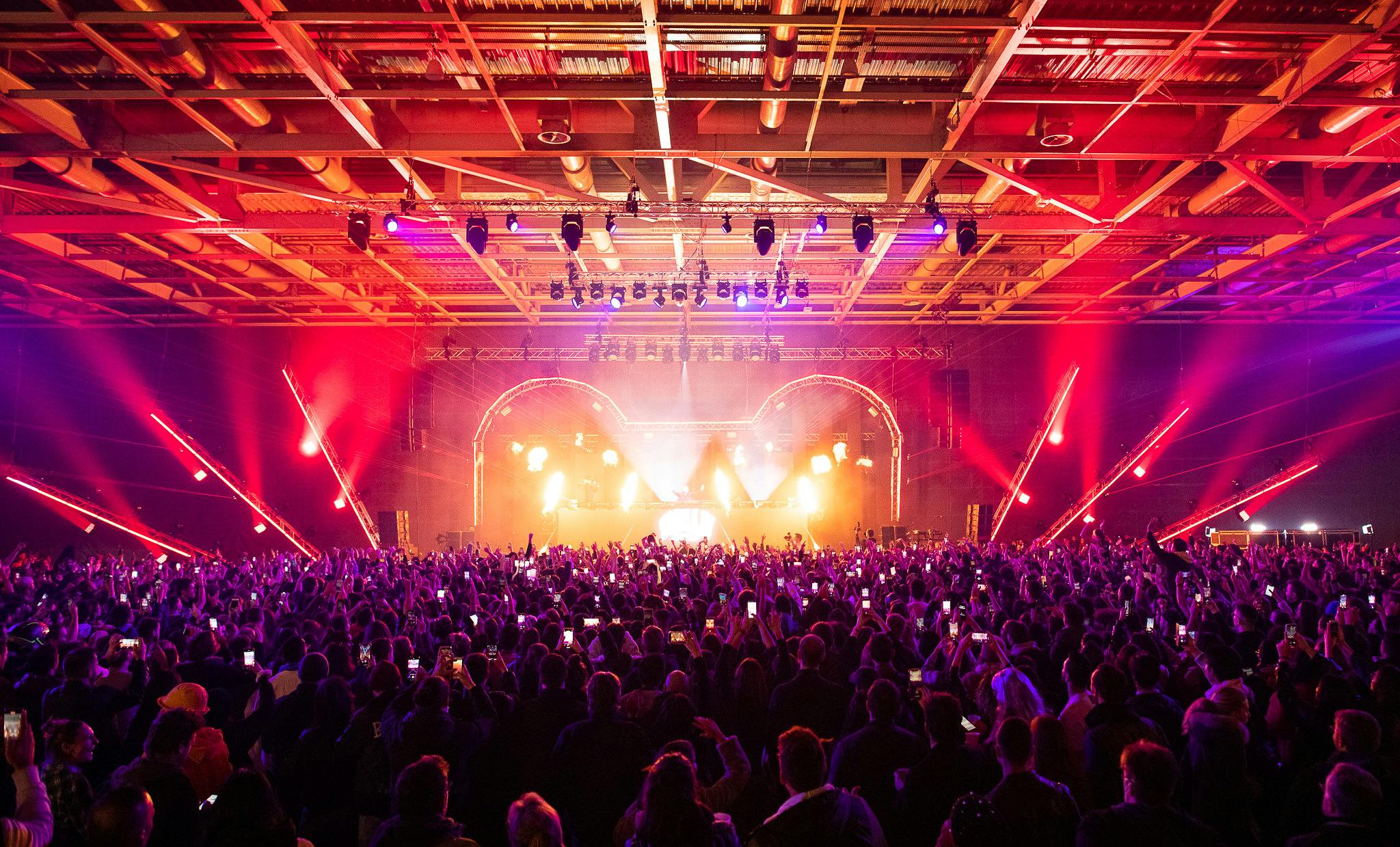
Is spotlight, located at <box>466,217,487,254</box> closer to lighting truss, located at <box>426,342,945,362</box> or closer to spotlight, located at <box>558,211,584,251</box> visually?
spotlight, located at <box>558,211,584,251</box>

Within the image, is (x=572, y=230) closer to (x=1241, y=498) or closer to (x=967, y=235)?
(x=967, y=235)

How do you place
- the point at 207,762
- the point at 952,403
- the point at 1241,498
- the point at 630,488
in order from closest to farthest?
the point at 207,762 < the point at 1241,498 < the point at 952,403 < the point at 630,488

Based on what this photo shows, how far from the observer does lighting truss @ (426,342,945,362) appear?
18.2 m

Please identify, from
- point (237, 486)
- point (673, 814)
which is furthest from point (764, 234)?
point (237, 486)

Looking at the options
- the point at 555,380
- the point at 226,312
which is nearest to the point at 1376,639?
the point at 555,380

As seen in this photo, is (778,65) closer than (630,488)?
Yes

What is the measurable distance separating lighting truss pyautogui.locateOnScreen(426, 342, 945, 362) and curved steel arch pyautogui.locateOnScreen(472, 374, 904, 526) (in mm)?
1186

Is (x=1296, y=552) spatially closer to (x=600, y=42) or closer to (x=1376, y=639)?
(x=1376, y=639)

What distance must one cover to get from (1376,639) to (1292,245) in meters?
9.51

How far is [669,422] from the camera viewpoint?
20719 millimetres

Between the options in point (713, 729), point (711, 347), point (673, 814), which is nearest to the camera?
point (673, 814)

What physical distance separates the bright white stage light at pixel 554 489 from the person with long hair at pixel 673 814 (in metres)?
20.4

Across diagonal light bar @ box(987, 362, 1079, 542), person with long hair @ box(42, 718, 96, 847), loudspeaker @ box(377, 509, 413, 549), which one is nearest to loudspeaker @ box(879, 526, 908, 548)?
diagonal light bar @ box(987, 362, 1079, 542)

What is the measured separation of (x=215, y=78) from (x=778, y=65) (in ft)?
18.0
